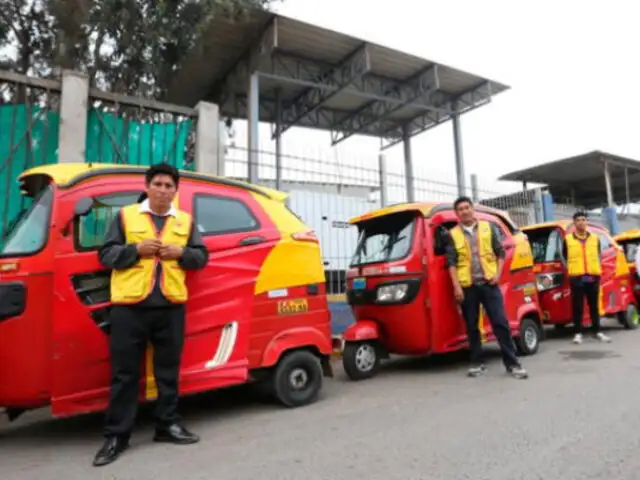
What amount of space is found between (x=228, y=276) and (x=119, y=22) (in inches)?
321

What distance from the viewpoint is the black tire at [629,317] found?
884 cm

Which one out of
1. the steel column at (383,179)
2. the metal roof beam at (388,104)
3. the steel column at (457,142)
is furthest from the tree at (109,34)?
the steel column at (457,142)

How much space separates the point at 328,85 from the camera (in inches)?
594

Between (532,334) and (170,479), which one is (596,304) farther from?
(170,479)

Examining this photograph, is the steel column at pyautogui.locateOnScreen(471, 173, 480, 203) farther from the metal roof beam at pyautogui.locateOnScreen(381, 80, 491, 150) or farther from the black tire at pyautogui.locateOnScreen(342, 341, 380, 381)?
the black tire at pyautogui.locateOnScreen(342, 341, 380, 381)

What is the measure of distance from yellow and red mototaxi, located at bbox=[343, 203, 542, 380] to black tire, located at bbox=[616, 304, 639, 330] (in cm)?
396

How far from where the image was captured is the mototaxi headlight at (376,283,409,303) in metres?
5.51

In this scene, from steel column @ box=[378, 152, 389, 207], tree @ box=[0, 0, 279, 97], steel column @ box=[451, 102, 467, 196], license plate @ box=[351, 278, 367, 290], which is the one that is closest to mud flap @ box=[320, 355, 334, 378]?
license plate @ box=[351, 278, 367, 290]

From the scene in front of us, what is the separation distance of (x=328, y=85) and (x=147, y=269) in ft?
42.0

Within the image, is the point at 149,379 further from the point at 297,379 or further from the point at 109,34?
the point at 109,34

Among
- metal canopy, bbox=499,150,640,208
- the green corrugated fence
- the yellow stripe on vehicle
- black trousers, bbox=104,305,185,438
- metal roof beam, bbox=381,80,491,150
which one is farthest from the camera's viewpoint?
metal canopy, bbox=499,150,640,208

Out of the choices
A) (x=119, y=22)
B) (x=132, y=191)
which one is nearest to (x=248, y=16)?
(x=119, y=22)

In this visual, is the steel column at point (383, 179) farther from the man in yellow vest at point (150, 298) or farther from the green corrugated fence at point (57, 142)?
the man in yellow vest at point (150, 298)

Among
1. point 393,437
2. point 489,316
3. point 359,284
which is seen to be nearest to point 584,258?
point 489,316
